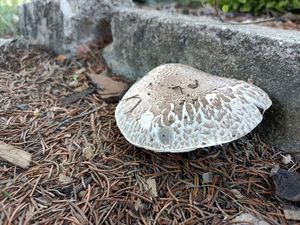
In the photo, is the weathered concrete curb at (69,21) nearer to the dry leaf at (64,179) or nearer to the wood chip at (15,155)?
the wood chip at (15,155)

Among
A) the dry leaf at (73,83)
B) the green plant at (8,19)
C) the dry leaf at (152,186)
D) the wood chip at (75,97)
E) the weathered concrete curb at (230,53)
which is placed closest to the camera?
the dry leaf at (152,186)

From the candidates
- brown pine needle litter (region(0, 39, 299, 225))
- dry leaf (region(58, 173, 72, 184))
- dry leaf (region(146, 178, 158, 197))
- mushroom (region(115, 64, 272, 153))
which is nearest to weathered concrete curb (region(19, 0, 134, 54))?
brown pine needle litter (region(0, 39, 299, 225))

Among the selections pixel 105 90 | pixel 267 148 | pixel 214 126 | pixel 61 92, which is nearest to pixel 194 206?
pixel 214 126

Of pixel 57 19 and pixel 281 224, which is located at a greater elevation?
pixel 57 19

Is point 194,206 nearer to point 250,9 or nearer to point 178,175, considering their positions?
point 178,175

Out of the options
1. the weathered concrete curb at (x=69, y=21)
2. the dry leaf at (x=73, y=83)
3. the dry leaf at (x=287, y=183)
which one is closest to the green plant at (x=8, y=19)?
the weathered concrete curb at (x=69, y=21)

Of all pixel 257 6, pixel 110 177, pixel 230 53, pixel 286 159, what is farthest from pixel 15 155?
pixel 257 6
